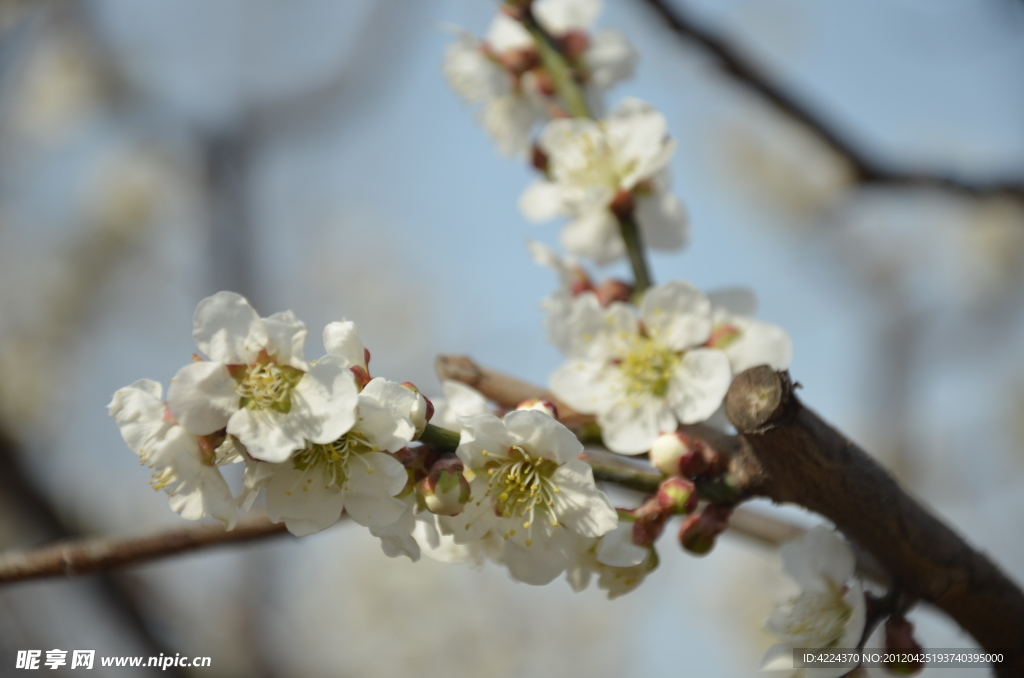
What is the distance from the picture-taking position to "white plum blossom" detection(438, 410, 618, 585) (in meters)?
0.93

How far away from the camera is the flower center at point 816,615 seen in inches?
44.8

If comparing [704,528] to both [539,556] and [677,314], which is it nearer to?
[539,556]

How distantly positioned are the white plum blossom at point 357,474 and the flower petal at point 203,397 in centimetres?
9

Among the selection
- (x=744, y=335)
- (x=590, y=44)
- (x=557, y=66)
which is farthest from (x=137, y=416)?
(x=590, y=44)

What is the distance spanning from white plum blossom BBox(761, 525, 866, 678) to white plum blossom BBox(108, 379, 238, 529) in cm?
81

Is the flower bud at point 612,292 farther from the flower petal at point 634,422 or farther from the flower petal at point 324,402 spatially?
the flower petal at point 324,402

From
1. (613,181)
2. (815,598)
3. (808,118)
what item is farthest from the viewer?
(808,118)

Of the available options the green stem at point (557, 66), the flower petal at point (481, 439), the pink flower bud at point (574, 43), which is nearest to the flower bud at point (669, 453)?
the flower petal at point (481, 439)

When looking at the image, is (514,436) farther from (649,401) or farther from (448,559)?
(649,401)

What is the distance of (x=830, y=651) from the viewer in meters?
1.11

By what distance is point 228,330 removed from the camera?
89cm

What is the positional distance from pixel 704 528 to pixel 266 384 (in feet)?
2.03

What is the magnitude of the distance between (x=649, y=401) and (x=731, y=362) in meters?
0.16

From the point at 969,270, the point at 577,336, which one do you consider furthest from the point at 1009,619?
the point at 969,270
